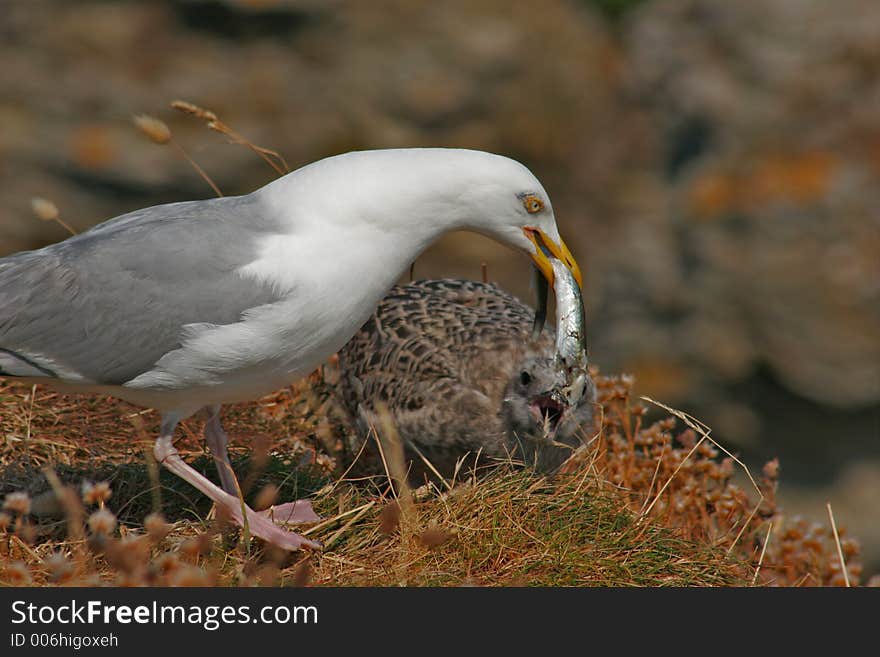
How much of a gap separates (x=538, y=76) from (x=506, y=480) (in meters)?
6.28

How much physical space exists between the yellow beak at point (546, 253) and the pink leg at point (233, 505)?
4.00 feet

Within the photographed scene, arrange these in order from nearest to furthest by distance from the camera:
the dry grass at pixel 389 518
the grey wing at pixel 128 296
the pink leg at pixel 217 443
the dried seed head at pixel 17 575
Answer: the dried seed head at pixel 17 575, the dry grass at pixel 389 518, the grey wing at pixel 128 296, the pink leg at pixel 217 443

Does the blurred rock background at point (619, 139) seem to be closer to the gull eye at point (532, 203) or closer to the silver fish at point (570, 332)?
the silver fish at point (570, 332)

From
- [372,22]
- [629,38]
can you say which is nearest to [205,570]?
[372,22]

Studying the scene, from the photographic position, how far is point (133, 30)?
927cm

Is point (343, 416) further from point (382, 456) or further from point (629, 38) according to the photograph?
point (629, 38)

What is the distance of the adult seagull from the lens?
398cm

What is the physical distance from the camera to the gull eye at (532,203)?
13.6 feet

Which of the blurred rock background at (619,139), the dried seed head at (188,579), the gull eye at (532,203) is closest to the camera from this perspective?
the dried seed head at (188,579)

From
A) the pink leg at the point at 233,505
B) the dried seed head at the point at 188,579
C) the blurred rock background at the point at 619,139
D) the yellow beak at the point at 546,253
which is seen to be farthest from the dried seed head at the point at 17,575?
the blurred rock background at the point at 619,139

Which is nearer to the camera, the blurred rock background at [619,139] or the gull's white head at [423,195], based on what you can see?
the gull's white head at [423,195]

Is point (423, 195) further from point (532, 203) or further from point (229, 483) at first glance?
point (229, 483)

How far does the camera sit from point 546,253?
4.30m

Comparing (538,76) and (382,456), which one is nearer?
(382,456)
